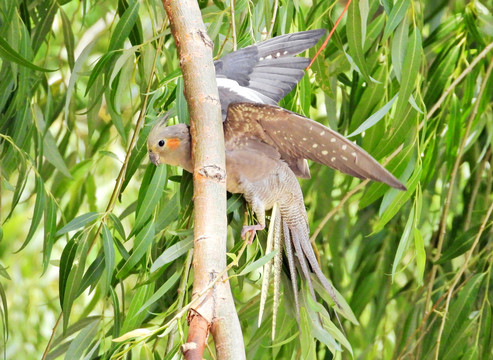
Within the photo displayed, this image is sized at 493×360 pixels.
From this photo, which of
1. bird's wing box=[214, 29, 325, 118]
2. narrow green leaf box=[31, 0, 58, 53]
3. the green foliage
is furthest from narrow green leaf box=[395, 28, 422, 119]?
narrow green leaf box=[31, 0, 58, 53]

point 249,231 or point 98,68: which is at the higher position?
point 98,68

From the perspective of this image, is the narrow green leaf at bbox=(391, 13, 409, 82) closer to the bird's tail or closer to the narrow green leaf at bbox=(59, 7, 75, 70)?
the bird's tail

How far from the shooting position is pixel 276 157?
1025mm

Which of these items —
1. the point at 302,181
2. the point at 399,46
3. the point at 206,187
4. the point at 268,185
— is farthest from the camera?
the point at 302,181

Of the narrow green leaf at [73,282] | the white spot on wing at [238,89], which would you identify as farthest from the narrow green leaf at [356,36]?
the narrow green leaf at [73,282]

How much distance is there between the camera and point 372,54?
132 centimetres

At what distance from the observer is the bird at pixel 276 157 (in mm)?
876

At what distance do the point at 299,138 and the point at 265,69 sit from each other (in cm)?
19

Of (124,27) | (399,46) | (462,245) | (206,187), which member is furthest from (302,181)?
(206,187)

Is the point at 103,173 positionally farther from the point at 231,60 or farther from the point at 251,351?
the point at 231,60

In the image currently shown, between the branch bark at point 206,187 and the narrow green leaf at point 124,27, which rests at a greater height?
the narrow green leaf at point 124,27

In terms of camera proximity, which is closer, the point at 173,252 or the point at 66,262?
the point at 173,252

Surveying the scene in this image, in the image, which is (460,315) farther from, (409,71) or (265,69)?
(265,69)

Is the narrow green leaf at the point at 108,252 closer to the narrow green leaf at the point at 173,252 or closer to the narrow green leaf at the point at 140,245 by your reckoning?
the narrow green leaf at the point at 140,245
